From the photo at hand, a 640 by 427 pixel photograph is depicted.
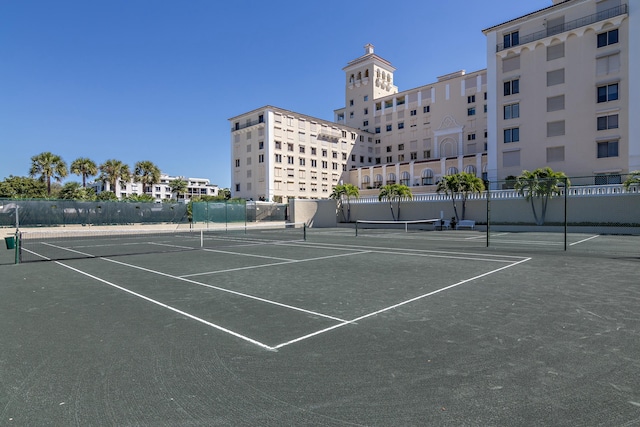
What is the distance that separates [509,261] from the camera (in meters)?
13.5

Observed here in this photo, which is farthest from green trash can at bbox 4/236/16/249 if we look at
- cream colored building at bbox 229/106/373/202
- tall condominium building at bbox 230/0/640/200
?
cream colored building at bbox 229/106/373/202

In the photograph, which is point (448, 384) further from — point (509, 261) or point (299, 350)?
point (509, 261)

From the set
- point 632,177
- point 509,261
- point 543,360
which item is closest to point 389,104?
point 632,177

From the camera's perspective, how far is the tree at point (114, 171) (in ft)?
244

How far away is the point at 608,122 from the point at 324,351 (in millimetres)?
53441

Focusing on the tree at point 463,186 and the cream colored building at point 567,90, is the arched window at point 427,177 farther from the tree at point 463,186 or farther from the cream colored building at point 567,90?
the tree at point 463,186

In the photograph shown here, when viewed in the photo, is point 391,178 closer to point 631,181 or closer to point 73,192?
point 631,181

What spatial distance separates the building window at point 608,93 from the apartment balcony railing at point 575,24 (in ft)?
26.2

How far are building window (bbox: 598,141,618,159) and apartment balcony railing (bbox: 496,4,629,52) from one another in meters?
14.7

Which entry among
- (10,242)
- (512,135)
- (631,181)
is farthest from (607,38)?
(10,242)

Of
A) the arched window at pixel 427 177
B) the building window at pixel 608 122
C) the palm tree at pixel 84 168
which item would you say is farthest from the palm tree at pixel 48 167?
the building window at pixel 608 122

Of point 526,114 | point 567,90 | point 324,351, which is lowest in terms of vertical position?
point 324,351

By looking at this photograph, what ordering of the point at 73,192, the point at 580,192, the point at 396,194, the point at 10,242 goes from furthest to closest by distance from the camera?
the point at 73,192 < the point at 396,194 < the point at 580,192 < the point at 10,242

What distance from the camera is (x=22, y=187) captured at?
233 feet
